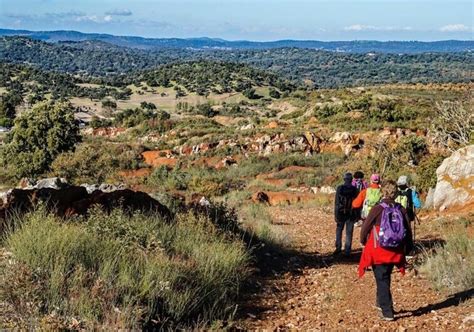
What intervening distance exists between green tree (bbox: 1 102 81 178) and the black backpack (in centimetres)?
1747

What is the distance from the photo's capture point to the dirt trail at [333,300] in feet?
18.2

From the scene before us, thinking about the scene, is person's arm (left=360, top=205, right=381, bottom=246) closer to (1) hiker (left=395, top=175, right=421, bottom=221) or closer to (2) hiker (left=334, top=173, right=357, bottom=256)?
(1) hiker (left=395, top=175, right=421, bottom=221)

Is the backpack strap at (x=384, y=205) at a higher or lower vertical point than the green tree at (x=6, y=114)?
higher

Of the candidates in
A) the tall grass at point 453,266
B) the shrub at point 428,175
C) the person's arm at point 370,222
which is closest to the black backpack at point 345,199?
the tall grass at point 453,266

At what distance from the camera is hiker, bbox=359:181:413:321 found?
17.9 feet

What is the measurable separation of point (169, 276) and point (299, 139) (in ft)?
91.9

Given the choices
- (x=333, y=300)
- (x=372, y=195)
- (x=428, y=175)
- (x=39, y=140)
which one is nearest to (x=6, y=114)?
(x=39, y=140)

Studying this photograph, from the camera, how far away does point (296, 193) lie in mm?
19391

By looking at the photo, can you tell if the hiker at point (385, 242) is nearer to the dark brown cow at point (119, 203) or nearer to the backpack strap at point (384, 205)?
the backpack strap at point (384, 205)

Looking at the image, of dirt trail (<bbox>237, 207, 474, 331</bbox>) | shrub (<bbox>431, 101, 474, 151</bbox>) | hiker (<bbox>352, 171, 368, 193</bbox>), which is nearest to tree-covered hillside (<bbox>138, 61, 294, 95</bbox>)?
shrub (<bbox>431, 101, 474, 151</bbox>)

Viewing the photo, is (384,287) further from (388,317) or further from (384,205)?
(384,205)

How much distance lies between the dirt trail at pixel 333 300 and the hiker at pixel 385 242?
34 cm

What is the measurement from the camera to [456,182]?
45.6ft

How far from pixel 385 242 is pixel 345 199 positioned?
3756 millimetres
